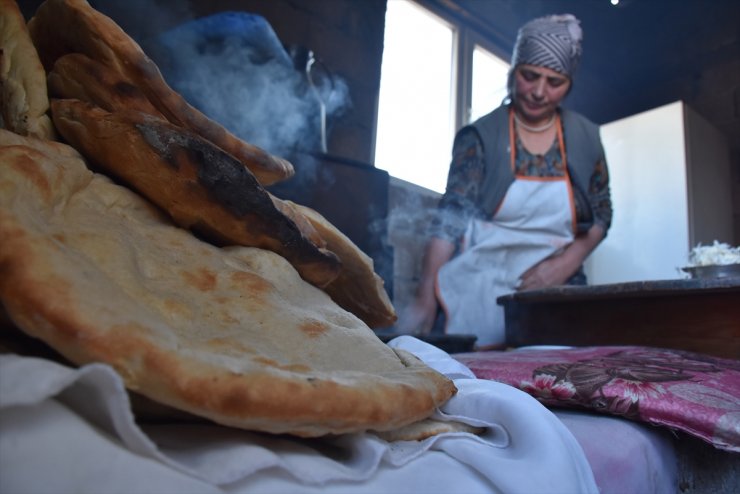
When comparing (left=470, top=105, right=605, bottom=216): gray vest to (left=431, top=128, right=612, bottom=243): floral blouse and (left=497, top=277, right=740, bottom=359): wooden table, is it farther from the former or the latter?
(left=497, top=277, right=740, bottom=359): wooden table

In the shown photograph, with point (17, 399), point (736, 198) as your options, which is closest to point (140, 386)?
point (17, 399)

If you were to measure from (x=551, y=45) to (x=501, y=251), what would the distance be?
1373 mm

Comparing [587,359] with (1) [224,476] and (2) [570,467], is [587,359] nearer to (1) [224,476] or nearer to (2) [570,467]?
(2) [570,467]

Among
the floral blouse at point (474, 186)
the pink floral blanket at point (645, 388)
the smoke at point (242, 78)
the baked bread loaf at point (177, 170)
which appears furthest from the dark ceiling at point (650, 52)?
the baked bread loaf at point (177, 170)

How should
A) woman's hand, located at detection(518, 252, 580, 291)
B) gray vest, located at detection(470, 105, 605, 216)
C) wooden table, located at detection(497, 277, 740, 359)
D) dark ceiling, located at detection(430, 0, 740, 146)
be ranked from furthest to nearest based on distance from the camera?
dark ceiling, located at detection(430, 0, 740, 146) < gray vest, located at detection(470, 105, 605, 216) < woman's hand, located at detection(518, 252, 580, 291) < wooden table, located at detection(497, 277, 740, 359)

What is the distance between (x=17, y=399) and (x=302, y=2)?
→ 3.43 metres

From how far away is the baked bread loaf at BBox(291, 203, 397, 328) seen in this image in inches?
40.3

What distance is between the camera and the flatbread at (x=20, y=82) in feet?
2.47

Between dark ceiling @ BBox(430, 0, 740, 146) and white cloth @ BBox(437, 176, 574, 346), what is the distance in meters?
2.26

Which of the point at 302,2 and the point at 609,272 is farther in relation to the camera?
the point at 609,272

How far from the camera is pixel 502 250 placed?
3361 millimetres

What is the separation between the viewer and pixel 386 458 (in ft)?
1.86

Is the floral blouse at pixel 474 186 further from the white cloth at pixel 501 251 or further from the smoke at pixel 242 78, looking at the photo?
the smoke at pixel 242 78

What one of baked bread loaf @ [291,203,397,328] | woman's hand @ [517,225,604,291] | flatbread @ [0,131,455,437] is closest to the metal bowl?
woman's hand @ [517,225,604,291]
